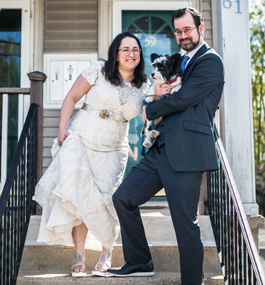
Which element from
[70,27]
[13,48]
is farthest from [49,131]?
[70,27]

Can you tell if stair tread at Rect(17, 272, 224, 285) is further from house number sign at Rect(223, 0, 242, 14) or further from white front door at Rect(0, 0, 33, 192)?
house number sign at Rect(223, 0, 242, 14)

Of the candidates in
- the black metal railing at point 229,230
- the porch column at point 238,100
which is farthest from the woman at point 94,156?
the porch column at point 238,100

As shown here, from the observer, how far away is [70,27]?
463cm

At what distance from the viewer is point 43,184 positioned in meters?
Answer: 3.02

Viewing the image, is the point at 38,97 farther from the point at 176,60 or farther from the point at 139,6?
the point at 139,6

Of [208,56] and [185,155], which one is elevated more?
[208,56]

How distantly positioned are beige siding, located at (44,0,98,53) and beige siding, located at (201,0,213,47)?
1.31 metres

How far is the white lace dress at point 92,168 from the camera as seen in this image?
289cm

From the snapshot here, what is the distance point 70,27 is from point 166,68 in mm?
2345

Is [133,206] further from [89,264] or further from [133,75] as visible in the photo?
[133,75]

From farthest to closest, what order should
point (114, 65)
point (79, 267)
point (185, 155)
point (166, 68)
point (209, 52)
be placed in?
1. point (114, 65)
2. point (79, 267)
3. point (166, 68)
4. point (209, 52)
5. point (185, 155)

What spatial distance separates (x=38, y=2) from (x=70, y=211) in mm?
2889

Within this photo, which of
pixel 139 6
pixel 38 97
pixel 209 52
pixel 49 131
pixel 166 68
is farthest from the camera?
pixel 139 6

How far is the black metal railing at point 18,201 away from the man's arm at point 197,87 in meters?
1.19
